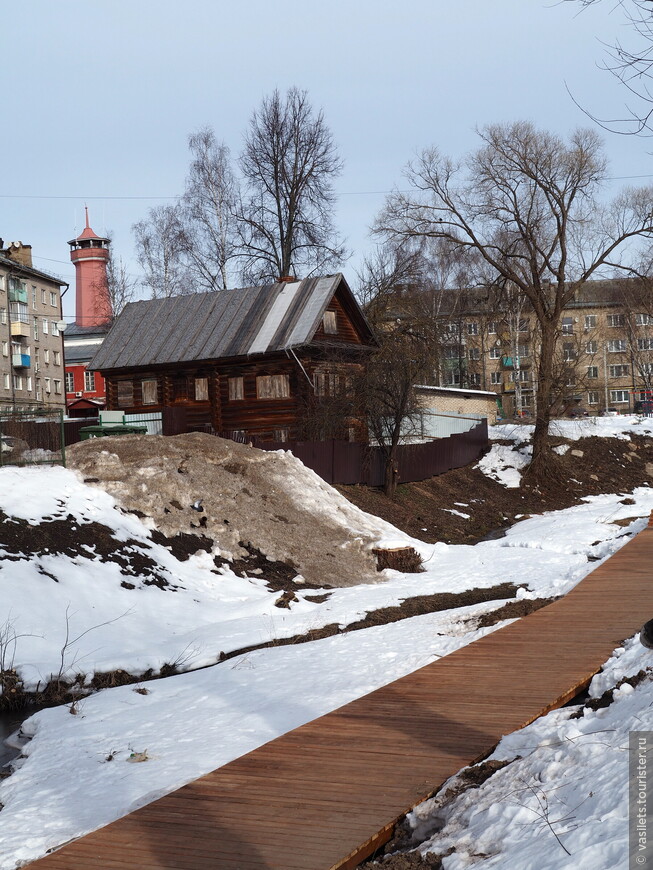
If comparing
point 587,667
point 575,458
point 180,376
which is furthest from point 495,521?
point 587,667

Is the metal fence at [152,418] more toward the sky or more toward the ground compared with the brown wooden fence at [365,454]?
more toward the sky

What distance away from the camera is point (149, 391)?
3794 centimetres

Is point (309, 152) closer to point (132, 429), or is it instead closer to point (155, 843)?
point (132, 429)

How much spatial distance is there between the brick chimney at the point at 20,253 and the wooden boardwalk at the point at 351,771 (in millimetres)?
60544

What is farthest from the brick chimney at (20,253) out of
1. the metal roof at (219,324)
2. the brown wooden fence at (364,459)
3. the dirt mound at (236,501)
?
the dirt mound at (236,501)

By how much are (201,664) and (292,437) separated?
889 inches

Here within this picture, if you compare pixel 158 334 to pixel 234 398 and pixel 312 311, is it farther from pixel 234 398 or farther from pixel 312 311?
pixel 312 311

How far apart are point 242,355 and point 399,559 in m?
17.7

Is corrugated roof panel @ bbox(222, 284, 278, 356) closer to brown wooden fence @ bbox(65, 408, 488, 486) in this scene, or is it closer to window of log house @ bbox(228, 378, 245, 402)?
window of log house @ bbox(228, 378, 245, 402)

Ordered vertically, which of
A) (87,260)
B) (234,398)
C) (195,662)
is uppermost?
(87,260)

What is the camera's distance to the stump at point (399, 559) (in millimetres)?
18125

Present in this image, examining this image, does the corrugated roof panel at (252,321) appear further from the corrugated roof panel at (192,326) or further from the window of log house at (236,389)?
the corrugated roof panel at (192,326)

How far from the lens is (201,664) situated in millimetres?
11539

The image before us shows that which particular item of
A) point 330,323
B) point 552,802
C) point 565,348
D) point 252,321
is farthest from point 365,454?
point 565,348
